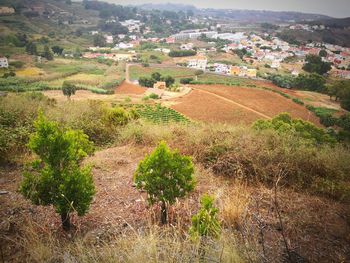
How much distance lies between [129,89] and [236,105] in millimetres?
20021

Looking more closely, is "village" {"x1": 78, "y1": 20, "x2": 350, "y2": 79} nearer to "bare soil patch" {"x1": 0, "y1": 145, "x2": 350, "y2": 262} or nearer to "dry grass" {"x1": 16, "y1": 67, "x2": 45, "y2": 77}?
"dry grass" {"x1": 16, "y1": 67, "x2": 45, "y2": 77}

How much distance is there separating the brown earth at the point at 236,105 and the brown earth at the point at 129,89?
910cm

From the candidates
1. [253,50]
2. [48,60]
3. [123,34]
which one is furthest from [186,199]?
[123,34]

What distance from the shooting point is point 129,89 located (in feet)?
155

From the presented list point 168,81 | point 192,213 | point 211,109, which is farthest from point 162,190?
point 168,81

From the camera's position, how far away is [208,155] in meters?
7.27

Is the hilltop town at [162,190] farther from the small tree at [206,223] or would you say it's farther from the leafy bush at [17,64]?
the leafy bush at [17,64]

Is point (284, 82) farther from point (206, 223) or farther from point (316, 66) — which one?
point (206, 223)

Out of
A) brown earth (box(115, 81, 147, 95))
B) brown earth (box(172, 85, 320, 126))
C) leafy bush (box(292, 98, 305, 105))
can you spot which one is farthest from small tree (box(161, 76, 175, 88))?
leafy bush (box(292, 98, 305, 105))

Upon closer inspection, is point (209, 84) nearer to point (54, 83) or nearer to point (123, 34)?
point (54, 83)

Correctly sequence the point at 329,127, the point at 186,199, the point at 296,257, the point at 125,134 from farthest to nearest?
1. the point at 329,127
2. the point at 125,134
3. the point at 186,199
4. the point at 296,257

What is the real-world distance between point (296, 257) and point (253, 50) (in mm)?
94715

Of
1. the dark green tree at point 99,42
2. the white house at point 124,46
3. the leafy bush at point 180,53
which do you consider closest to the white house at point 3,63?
the dark green tree at point 99,42

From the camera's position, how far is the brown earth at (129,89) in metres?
45.7
